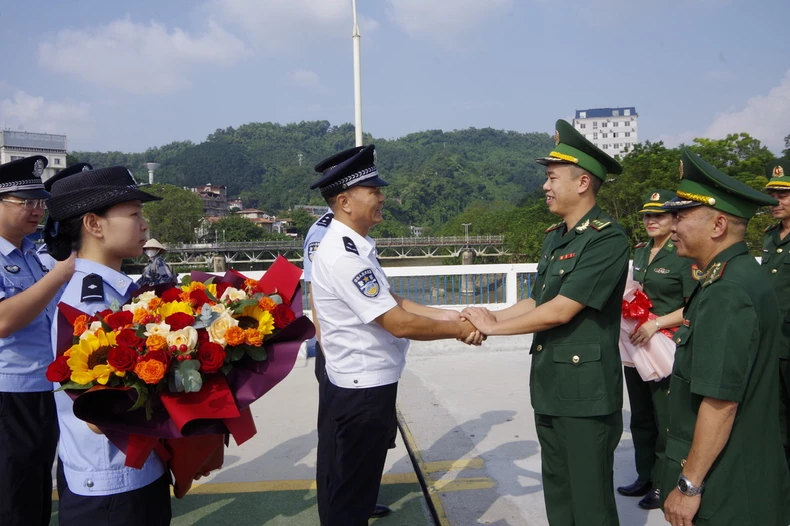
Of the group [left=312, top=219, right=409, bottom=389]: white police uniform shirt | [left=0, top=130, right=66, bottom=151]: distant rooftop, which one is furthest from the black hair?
[left=0, top=130, right=66, bottom=151]: distant rooftop

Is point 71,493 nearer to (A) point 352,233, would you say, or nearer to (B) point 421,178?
(A) point 352,233

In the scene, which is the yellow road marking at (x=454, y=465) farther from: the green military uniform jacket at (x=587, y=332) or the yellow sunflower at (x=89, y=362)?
the yellow sunflower at (x=89, y=362)

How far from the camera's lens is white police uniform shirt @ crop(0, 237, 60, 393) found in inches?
102

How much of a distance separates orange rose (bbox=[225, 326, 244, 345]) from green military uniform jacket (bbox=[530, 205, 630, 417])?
129 cm

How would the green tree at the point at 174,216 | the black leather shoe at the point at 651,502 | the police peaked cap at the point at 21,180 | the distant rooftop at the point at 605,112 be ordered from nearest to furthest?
the police peaked cap at the point at 21,180 → the black leather shoe at the point at 651,502 → the green tree at the point at 174,216 → the distant rooftop at the point at 605,112

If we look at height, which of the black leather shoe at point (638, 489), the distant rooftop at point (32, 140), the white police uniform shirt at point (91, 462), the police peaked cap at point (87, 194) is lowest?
the black leather shoe at point (638, 489)

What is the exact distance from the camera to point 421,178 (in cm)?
11481

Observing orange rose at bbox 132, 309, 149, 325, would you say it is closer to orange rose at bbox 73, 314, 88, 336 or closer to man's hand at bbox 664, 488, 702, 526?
orange rose at bbox 73, 314, 88, 336

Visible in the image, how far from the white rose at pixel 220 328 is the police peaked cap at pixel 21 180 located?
1519 millimetres

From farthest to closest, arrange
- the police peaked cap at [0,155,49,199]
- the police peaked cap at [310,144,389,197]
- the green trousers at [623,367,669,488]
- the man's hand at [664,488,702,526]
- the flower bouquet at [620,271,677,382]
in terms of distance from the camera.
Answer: the green trousers at [623,367,669,488]
the flower bouquet at [620,271,677,382]
the police peaked cap at [0,155,49,199]
the police peaked cap at [310,144,389,197]
the man's hand at [664,488,702,526]

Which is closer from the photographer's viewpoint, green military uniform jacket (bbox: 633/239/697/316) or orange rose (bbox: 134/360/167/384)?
orange rose (bbox: 134/360/167/384)

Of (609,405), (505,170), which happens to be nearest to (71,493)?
(609,405)

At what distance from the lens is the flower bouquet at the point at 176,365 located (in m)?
1.66

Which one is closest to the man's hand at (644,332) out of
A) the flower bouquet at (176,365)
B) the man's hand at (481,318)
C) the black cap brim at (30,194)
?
the man's hand at (481,318)
